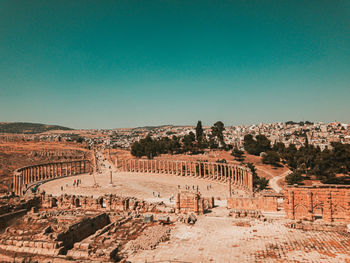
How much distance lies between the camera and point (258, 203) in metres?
33.5

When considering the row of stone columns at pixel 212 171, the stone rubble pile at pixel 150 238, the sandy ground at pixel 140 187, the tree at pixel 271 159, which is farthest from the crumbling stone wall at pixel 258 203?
the tree at pixel 271 159

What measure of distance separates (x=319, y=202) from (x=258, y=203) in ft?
25.3

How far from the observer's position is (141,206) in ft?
109

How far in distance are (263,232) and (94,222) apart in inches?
705

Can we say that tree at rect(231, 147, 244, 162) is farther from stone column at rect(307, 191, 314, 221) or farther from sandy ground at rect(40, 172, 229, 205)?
stone column at rect(307, 191, 314, 221)

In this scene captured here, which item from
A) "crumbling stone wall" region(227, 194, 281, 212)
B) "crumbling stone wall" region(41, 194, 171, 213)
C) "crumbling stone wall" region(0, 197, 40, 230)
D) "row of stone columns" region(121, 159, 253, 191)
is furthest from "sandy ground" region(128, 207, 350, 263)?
"row of stone columns" region(121, 159, 253, 191)

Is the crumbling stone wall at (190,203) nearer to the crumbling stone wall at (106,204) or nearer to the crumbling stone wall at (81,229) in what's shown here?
the crumbling stone wall at (106,204)

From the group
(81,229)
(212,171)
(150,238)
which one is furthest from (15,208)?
(212,171)

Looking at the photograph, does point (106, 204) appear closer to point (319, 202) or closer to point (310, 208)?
point (310, 208)

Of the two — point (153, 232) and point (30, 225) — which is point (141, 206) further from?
point (30, 225)

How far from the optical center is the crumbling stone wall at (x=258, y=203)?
3261 centimetres

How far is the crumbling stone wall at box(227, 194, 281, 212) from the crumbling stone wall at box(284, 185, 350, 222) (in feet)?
12.4

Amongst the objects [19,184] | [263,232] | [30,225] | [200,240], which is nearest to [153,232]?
[200,240]

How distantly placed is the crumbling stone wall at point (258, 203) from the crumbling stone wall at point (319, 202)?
3771 mm
